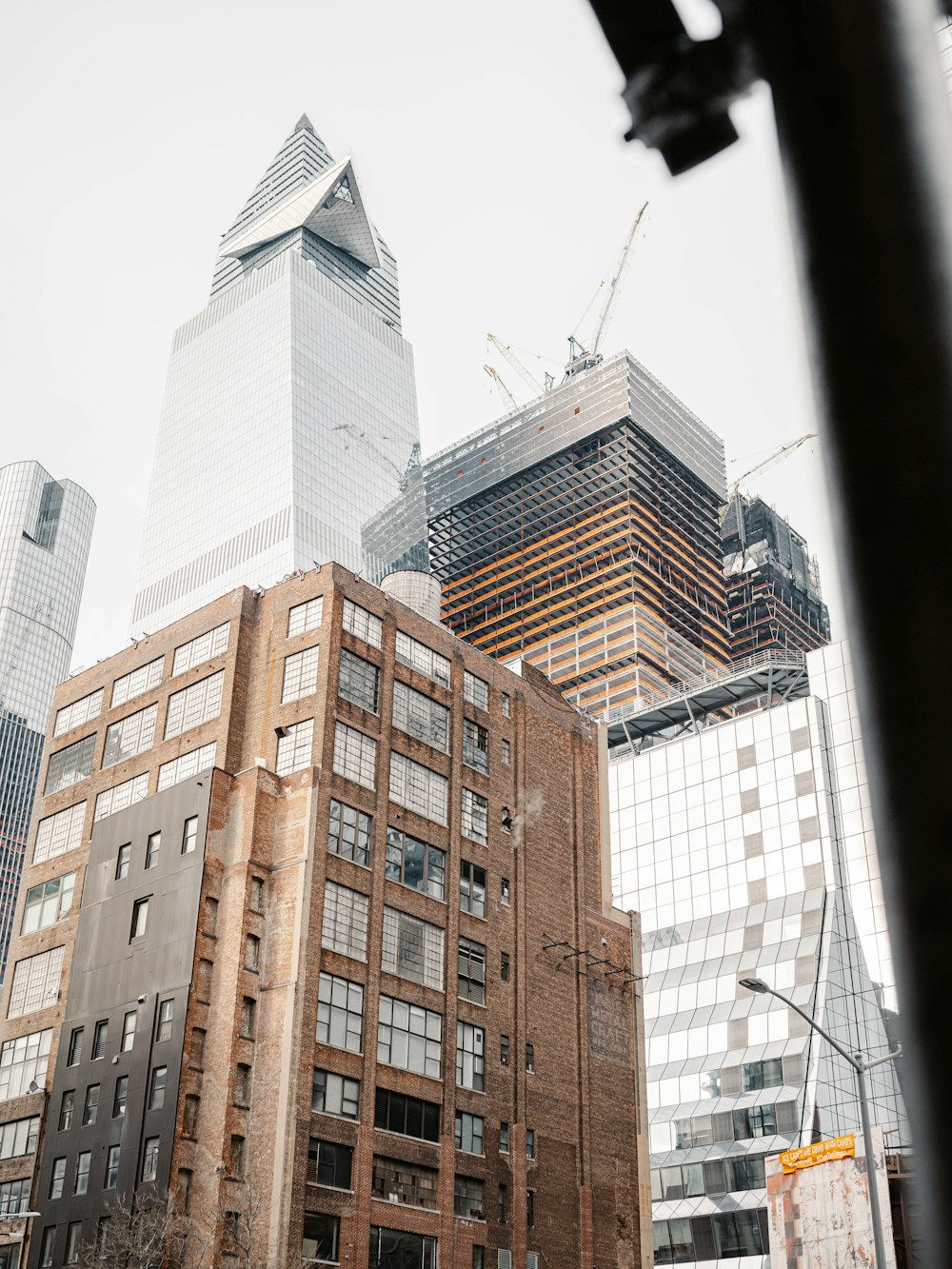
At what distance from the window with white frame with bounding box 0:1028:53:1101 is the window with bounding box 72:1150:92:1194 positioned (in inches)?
271

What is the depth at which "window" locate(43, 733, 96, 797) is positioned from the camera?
79562 mm

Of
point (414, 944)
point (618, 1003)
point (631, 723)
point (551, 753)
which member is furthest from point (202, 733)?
point (631, 723)

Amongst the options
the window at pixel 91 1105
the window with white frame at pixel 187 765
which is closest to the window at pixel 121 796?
the window with white frame at pixel 187 765

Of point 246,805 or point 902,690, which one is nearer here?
point 902,690

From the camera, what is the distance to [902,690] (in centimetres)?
221

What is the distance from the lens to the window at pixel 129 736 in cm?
7638

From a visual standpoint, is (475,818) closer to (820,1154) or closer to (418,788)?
(418,788)

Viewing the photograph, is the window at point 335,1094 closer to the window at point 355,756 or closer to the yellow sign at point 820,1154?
the window at point 355,756

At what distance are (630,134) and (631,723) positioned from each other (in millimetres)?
144370

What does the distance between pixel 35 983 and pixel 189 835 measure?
14.5 meters

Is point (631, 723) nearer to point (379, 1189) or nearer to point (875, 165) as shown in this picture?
point (379, 1189)

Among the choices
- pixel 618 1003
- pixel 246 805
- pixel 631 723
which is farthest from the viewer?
pixel 631 723

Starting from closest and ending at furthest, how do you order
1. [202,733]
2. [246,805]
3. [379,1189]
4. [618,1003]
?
1. [379,1189]
2. [246,805]
3. [202,733]
4. [618,1003]

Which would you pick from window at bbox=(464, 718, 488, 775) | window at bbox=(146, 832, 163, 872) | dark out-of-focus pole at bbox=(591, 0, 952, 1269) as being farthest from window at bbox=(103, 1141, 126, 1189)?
dark out-of-focus pole at bbox=(591, 0, 952, 1269)
